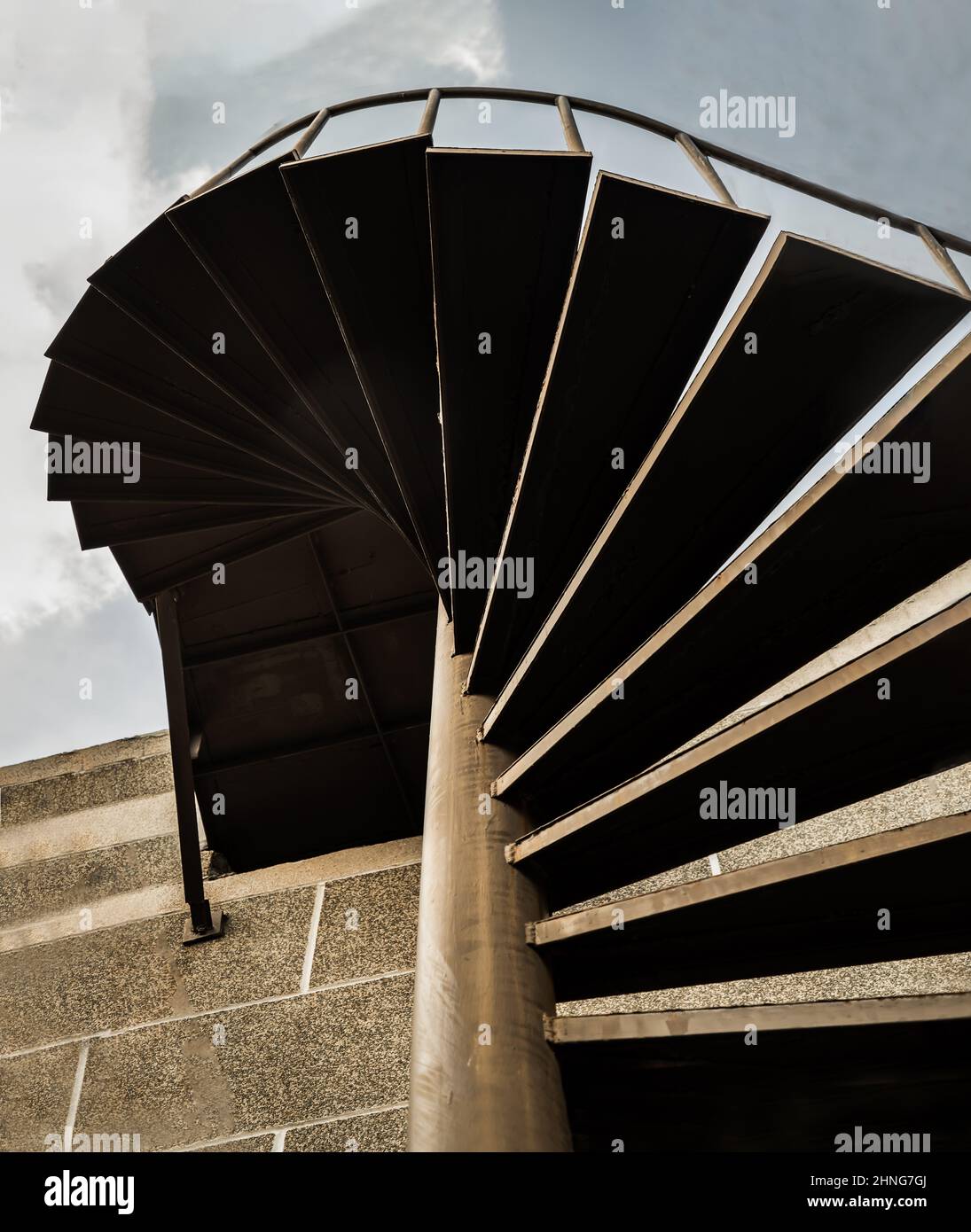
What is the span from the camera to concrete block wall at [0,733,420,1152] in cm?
475

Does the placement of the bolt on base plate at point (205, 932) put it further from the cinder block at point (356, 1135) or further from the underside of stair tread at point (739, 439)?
the underside of stair tread at point (739, 439)

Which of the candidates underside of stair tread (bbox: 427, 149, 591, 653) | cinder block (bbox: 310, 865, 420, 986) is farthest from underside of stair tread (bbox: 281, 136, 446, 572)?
cinder block (bbox: 310, 865, 420, 986)

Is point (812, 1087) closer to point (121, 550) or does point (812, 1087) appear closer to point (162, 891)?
point (162, 891)

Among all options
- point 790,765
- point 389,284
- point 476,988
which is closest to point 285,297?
point 389,284

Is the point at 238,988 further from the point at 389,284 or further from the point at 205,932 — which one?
the point at 389,284

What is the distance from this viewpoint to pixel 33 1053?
5242 millimetres

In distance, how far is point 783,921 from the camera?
2.48 metres

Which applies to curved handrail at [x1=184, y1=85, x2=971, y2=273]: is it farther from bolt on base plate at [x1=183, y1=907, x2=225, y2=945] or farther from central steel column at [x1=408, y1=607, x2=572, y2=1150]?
bolt on base plate at [x1=183, y1=907, x2=225, y2=945]

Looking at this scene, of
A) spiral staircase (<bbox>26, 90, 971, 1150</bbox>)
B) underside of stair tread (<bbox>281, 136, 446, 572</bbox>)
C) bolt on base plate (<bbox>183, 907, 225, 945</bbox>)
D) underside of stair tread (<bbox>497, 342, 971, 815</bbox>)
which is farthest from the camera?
bolt on base plate (<bbox>183, 907, 225, 945</bbox>)

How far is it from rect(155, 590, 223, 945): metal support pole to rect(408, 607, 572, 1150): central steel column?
3087mm

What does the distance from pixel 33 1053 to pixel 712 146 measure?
5.45 metres

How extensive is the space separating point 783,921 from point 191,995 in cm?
392

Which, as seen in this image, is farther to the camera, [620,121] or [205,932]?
[205,932]
